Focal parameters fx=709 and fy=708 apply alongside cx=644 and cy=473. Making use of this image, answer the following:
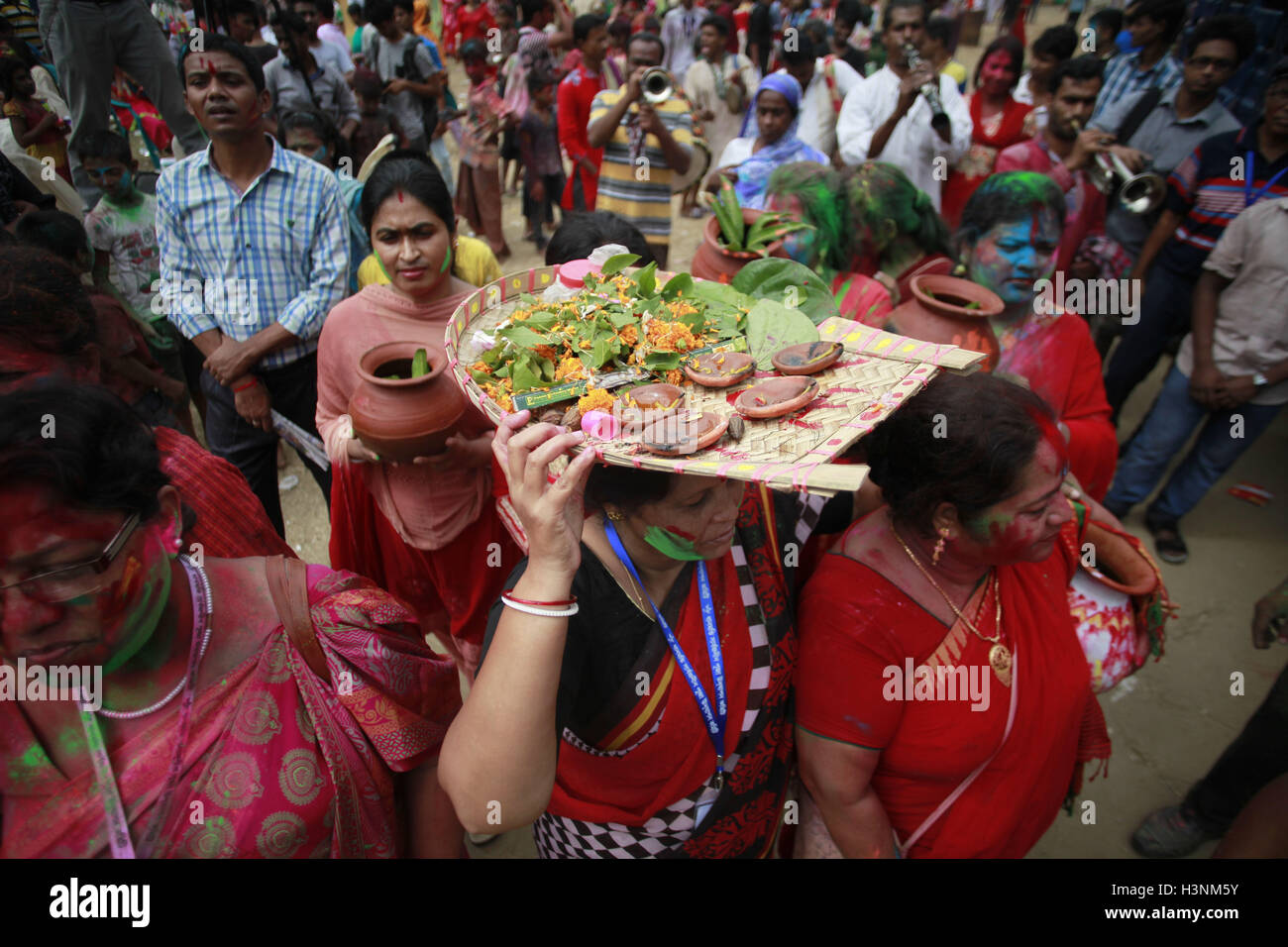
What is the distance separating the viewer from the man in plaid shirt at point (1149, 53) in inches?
212

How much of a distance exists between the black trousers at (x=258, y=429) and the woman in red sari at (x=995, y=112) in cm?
454

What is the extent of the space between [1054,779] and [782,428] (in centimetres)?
158

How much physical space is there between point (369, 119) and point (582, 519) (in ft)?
23.9

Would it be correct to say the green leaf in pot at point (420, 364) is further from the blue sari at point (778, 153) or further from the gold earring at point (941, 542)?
the blue sari at point (778, 153)

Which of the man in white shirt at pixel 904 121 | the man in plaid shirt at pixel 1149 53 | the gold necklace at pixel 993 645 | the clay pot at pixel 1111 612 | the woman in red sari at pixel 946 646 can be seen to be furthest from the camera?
the man in plaid shirt at pixel 1149 53

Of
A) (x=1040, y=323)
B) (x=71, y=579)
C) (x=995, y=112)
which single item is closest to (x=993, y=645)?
→ (x=1040, y=323)

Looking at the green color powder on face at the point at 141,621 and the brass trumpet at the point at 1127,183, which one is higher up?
the brass trumpet at the point at 1127,183

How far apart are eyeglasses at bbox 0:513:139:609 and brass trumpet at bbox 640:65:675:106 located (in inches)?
202

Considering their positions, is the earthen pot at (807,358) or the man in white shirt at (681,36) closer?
the earthen pot at (807,358)

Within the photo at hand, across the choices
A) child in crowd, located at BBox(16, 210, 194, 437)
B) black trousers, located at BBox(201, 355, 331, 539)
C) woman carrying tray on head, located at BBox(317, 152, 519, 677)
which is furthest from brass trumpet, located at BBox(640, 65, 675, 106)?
child in crowd, located at BBox(16, 210, 194, 437)

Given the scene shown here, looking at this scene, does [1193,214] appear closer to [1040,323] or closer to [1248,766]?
[1040,323]

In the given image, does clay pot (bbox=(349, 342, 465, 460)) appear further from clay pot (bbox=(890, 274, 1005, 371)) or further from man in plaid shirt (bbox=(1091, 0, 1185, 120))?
man in plaid shirt (bbox=(1091, 0, 1185, 120))

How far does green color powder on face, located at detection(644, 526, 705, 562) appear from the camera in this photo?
167 cm

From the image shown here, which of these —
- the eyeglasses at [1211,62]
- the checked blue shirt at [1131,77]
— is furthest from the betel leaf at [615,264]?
the checked blue shirt at [1131,77]
